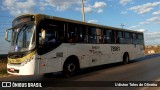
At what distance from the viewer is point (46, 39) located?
37.8ft

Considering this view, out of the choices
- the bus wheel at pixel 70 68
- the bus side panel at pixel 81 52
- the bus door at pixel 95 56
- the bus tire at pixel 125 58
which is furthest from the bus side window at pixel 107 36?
the bus wheel at pixel 70 68

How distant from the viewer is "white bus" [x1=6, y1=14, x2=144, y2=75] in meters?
10.9

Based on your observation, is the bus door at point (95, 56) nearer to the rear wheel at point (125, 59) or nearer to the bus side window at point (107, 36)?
the bus side window at point (107, 36)

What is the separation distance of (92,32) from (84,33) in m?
1.06

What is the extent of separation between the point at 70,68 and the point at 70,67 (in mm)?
56

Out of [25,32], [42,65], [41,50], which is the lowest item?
[42,65]

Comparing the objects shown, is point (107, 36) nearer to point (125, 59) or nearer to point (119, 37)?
point (119, 37)

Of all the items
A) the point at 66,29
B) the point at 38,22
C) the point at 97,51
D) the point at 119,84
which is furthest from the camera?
the point at 97,51

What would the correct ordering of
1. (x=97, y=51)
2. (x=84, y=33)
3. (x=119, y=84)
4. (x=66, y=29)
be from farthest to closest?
→ (x=97, y=51) → (x=84, y=33) → (x=66, y=29) → (x=119, y=84)

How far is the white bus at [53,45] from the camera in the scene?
10.9 m

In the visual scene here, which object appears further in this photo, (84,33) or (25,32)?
(84,33)

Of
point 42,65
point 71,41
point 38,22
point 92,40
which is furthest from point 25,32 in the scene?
point 92,40

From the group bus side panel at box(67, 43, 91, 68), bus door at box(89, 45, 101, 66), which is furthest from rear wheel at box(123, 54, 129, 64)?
bus side panel at box(67, 43, 91, 68)

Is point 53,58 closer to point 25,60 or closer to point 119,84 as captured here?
point 25,60
